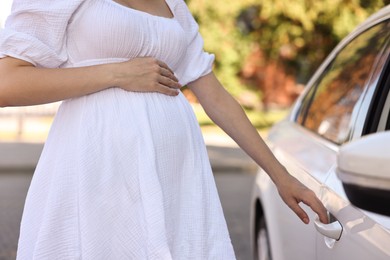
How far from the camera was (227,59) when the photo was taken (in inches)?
987

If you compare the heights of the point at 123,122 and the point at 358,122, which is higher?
the point at 123,122

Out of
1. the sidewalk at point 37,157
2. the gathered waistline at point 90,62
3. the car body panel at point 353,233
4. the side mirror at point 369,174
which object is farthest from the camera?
the sidewalk at point 37,157

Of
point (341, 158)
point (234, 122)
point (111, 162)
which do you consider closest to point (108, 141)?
point (111, 162)

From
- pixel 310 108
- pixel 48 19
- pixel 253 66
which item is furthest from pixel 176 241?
pixel 253 66

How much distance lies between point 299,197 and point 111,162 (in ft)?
2.01

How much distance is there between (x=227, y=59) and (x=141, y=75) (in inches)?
893

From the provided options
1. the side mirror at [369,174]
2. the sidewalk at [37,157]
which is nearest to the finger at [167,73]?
the side mirror at [369,174]

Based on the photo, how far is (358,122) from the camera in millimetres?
3006

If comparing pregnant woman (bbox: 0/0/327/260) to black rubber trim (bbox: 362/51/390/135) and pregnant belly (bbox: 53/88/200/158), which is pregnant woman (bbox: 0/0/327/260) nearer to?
pregnant belly (bbox: 53/88/200/158)

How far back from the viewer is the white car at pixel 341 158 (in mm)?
1573

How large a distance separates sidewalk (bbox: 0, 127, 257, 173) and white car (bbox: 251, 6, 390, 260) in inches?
351

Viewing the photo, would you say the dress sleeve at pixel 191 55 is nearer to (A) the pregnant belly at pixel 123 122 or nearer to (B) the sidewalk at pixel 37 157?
(A) the pregnant belly at pixel 123 122

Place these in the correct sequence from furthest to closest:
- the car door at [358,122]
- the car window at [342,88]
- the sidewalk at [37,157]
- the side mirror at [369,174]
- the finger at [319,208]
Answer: the sidewalk at [37,157], the car window at [342,88], the finger at [319,208], the car door at [358,122], the side mirror at [369,174]

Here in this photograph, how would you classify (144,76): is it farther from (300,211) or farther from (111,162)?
(300,211)
